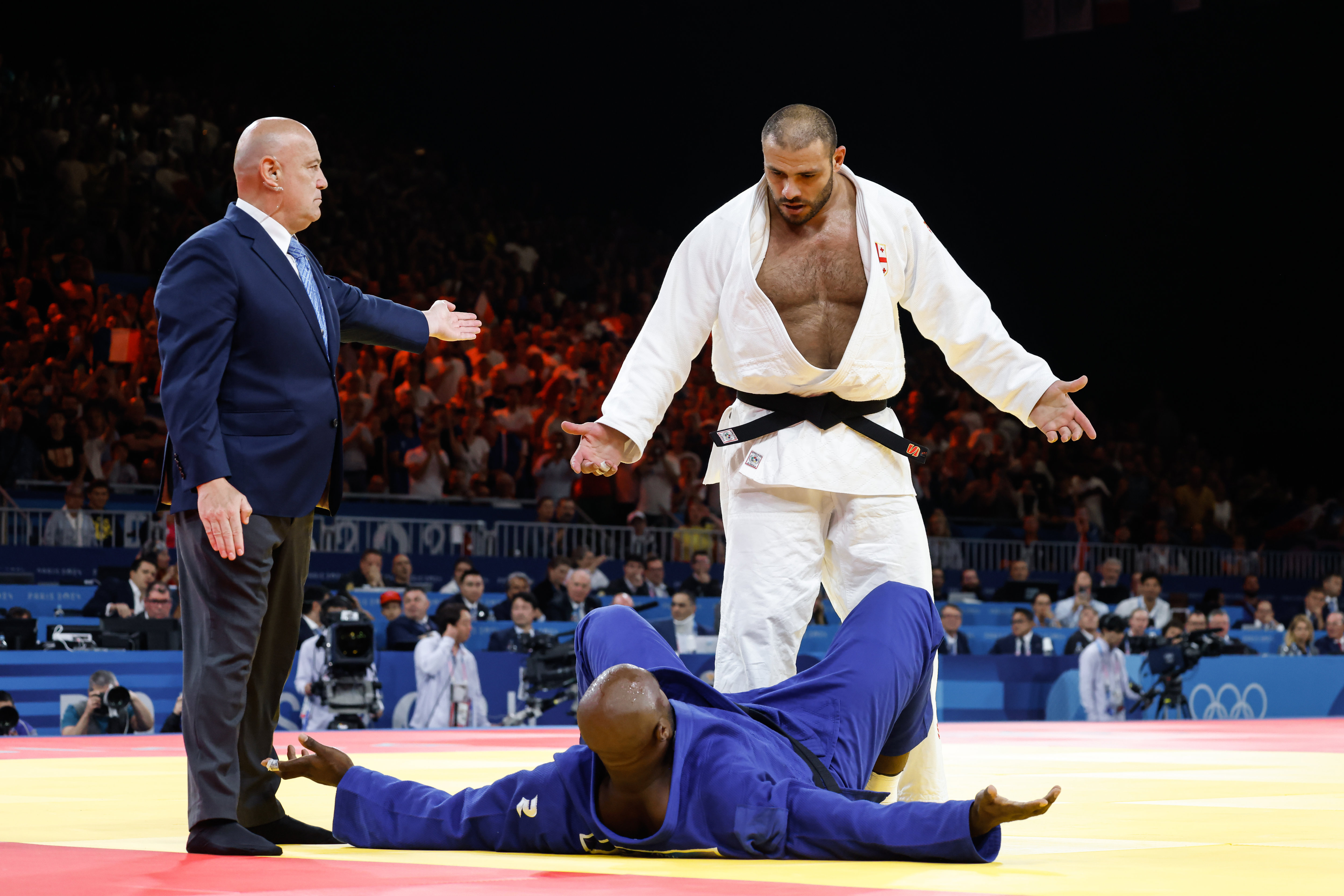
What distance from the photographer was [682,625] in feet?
37.7

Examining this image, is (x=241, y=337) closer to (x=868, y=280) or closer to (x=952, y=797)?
(x=868, y=280)

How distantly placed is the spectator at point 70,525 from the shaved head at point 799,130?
835 cm

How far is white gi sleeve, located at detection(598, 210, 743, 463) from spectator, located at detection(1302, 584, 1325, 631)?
12056mm

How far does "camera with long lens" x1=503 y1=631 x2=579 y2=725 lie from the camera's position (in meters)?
10.3

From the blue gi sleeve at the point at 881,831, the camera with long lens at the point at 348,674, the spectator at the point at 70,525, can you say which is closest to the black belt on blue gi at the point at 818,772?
the blue gi sleeve at the point at 881,831

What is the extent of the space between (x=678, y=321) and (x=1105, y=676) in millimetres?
9113

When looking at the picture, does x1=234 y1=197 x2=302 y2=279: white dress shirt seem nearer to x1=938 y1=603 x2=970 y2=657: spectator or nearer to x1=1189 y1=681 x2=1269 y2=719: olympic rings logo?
x1=938 y1=603 x2=970 y2=657: spectator

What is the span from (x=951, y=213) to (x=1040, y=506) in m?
5.79

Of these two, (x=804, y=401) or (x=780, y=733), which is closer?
(x=780, y=733)

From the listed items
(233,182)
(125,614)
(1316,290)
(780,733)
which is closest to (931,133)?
(1316,290)

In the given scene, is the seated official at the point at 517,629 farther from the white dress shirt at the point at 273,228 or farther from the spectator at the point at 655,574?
the white dress shirt at the point at 273,228

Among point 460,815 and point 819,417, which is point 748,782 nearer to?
point 460,815

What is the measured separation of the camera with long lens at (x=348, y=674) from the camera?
9211 millimetres

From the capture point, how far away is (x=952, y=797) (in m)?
4.70
